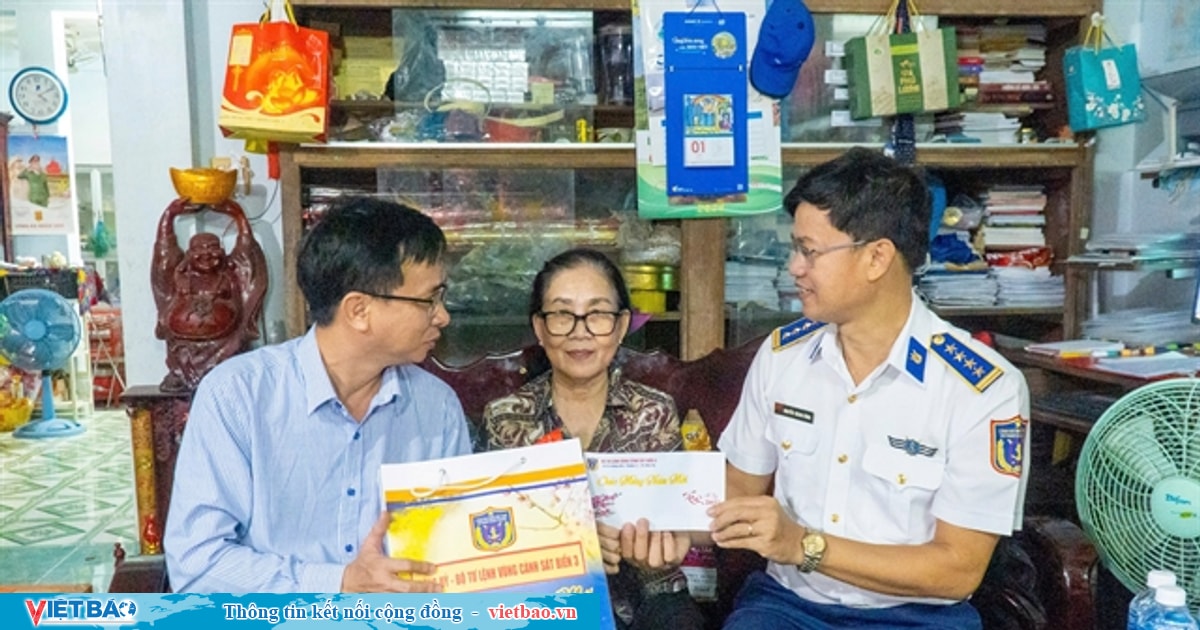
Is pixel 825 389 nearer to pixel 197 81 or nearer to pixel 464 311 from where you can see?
pixel 464 311

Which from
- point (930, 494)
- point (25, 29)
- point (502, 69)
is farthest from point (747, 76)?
point (25, 29)

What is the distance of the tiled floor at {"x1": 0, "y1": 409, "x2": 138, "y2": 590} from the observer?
3621 mm

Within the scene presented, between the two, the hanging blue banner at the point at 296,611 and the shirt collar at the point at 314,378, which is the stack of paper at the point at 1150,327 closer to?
the shirt collar at the point at 314,378

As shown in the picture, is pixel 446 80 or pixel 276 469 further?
pixel 446 80

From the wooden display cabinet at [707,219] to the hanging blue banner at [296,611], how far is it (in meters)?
1.98

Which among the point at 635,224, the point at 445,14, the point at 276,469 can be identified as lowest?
the point at 276,469

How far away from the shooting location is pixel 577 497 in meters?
1.23

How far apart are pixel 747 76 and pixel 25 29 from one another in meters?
7.29

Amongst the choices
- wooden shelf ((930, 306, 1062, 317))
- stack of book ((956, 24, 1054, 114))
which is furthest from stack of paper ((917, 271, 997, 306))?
stack of book ((956, 24, 1054, 114))

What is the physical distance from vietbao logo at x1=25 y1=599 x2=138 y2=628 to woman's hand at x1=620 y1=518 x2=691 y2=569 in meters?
0.86

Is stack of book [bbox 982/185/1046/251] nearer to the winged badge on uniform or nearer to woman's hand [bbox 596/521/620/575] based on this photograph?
the winged badge on uniform

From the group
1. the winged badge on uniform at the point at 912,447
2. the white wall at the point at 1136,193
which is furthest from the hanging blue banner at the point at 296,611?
the white wall at the point at 1136,193

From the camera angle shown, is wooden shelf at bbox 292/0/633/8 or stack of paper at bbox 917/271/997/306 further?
stack of paper at bbox 917/271/997/306

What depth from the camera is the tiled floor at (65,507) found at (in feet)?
11.9
